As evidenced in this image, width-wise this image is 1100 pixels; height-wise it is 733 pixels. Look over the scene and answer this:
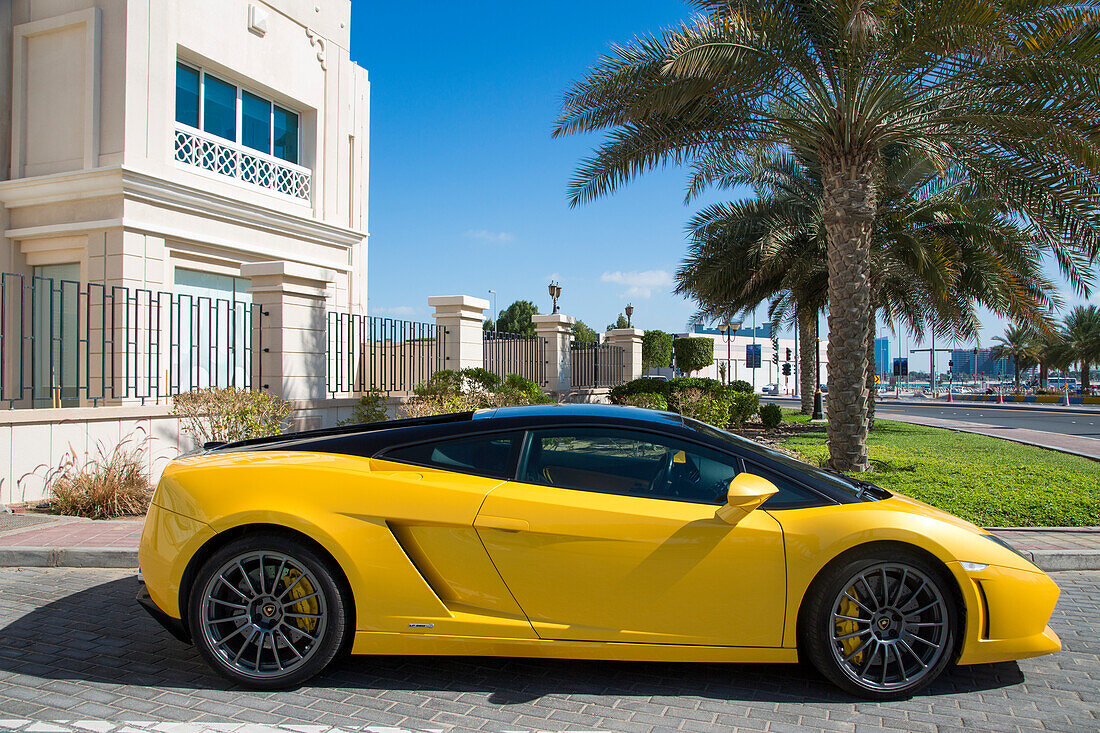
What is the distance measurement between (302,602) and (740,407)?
16.9m

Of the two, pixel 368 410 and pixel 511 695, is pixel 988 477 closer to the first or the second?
pixel 368 410

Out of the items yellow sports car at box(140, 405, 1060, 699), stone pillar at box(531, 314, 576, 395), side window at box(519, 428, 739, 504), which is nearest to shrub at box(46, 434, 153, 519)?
yellow sports car at box(140, 405, 1060, 699)

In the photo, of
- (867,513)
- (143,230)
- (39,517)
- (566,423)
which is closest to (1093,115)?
(867,513)

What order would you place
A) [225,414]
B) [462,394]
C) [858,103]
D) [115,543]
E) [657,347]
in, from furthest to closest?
[657,347] < [462,394] < [858,103] < [225,414] < [115,543]

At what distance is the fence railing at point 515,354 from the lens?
1600 centimetres

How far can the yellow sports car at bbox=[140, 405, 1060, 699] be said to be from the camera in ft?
11.8

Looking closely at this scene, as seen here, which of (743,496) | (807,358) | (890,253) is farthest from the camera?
(807,358)

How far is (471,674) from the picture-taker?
3.93 metres

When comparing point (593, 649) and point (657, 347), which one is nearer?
point (593, 649)

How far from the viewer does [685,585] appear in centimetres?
360

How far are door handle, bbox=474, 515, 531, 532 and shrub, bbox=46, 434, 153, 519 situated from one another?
5.81 m

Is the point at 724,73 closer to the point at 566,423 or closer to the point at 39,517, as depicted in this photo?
the point at 566,423

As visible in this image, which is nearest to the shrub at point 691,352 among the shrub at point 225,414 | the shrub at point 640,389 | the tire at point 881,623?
the shrub at point 640,389

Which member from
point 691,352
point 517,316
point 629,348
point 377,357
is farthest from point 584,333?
point 377,357
